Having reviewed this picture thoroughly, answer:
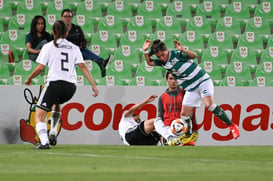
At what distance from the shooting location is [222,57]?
17.1m

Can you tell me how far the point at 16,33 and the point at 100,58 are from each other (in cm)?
207

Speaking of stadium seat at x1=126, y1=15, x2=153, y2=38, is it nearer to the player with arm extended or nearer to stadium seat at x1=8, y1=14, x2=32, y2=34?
stadium seat at x1=8, y1=14, x2=32, y2=34

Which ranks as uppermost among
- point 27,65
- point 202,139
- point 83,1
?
point 83,1

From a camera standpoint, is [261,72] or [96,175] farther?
[261,72]

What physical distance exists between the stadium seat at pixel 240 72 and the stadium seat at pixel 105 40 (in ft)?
7.89

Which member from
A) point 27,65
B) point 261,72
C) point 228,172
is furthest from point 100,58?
point 228,172

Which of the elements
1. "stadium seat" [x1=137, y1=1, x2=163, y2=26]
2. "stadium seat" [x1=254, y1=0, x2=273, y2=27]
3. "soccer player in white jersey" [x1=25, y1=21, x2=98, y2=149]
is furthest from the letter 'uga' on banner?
"stadium seat" [x1=254, y1=0, x2=273, y2=27]

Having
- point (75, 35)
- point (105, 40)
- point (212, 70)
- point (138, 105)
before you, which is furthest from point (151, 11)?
point (138, 105)

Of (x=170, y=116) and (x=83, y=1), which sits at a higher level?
(x=83, y=1)

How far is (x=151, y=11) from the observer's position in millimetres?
18062

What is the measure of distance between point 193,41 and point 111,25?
1.78 metres

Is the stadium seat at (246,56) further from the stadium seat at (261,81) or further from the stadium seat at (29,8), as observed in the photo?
the stadium seat at (29,8)

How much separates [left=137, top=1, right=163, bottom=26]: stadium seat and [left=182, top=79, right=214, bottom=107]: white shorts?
471 centimetres

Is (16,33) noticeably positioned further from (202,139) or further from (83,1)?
(202,139)
